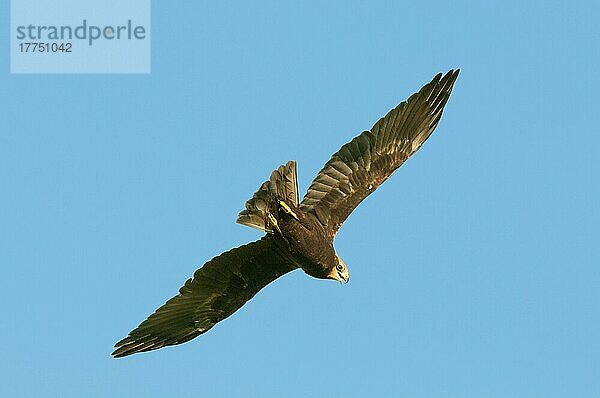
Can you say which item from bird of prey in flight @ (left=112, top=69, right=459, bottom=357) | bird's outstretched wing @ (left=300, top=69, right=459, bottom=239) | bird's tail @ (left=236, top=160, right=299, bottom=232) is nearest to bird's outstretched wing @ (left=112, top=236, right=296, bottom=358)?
bird of prey in flight @ (left=112, top=69, right=459, bottom=357)

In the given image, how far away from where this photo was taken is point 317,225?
2039 cm

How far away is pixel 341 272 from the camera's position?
20.6m

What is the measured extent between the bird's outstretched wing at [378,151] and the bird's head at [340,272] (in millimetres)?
1102

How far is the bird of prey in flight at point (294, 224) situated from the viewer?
19562 mm

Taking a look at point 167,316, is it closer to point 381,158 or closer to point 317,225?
point 317,225

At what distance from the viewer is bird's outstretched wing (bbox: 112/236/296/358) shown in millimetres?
20266

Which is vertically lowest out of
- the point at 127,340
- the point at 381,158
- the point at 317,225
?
the point at 127,340

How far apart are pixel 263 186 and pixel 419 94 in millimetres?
4065

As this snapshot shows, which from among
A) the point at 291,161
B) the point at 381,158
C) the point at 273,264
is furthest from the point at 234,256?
the point at 381,158

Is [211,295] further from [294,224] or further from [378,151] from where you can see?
[378,151]

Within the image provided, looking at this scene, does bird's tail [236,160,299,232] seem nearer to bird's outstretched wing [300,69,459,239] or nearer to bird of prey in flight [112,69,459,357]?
bird of prey in flight [112,69,459,357]

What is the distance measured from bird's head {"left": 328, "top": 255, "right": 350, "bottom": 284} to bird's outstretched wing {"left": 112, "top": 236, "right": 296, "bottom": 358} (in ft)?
2.22

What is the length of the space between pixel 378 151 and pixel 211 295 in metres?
4.01

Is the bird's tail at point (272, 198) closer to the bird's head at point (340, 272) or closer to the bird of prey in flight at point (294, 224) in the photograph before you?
the bird of prey in flight at point (294, 224)
